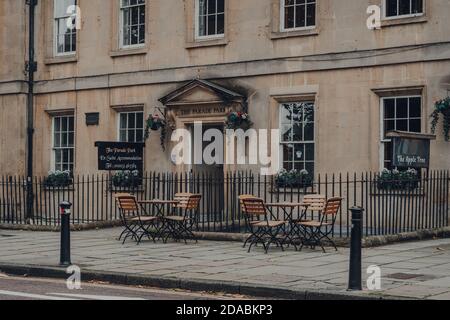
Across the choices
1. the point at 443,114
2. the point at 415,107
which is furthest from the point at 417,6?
the point at 443,114

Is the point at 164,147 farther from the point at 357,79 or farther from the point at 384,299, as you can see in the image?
the point at 384,299

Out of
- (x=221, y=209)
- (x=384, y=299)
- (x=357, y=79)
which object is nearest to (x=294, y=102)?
(x=357, y=79)

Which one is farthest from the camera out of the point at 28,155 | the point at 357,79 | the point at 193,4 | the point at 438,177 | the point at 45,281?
the point at 28,155

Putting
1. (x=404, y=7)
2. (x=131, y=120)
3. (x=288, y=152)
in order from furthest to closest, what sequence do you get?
(x=131, y=120) < (x=288, y=152) < (x=404, y=7)

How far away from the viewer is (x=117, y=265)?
12.7 metres

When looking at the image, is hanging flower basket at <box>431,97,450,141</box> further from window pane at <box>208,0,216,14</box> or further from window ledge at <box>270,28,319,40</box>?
window pane at <box>208,0,216,14</box>

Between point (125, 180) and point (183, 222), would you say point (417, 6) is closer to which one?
point (183, 222)

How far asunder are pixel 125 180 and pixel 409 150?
Answer: 32.7 ft

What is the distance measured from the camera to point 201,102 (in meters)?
21.0

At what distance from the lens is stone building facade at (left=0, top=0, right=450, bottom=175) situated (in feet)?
59.8

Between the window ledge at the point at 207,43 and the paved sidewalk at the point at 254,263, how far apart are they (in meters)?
6.39

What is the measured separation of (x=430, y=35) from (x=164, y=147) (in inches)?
303

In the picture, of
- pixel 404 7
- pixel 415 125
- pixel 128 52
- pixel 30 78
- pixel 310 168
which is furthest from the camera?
pixel 30 78

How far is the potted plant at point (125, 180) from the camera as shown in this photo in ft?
73.5
